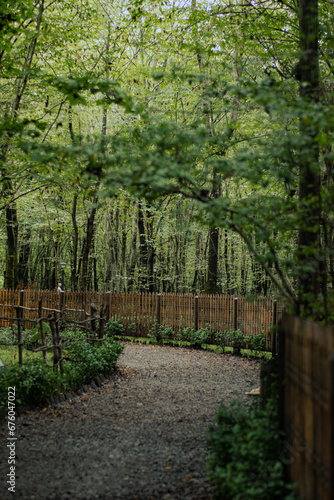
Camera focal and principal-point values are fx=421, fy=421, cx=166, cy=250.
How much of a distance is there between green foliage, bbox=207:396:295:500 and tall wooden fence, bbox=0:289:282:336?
8.98 metres

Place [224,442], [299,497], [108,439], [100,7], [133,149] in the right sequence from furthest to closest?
[100,7] < [108,439] < [133,149] < [224,442] < [299,497]

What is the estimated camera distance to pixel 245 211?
382cm

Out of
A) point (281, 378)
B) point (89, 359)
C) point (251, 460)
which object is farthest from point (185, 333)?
point (251, 460)

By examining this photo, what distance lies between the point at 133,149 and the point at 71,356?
5.43 meters

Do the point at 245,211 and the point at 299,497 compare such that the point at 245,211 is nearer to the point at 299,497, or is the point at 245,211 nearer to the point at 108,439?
the point at 299,497

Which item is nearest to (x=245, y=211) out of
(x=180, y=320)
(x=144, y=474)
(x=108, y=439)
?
(x=144, y=474)

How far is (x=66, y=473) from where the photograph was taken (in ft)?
15.3

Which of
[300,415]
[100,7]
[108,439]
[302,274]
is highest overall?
[100,7]

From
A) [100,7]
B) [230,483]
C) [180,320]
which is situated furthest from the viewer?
[100,7]

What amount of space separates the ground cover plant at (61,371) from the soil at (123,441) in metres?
0.28

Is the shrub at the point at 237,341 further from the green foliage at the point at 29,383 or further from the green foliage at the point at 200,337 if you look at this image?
the green foliage at the point at 29,383

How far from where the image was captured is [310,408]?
2.75 m

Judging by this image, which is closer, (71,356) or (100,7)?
(71,356)

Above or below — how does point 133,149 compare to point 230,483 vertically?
above
